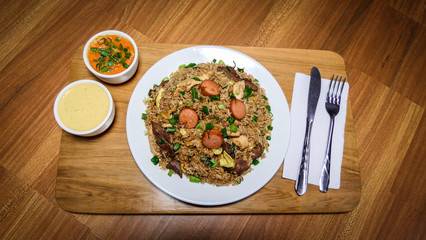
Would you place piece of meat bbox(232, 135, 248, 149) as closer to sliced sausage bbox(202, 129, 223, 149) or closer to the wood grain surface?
sliced sausage bbox(202, 129, 223, 149)

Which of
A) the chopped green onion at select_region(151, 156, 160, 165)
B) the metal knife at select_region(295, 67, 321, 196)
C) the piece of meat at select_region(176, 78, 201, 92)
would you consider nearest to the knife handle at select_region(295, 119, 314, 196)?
the metal knife at select_region(295, 67, 321, 196)

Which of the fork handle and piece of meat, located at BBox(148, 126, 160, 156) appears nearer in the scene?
piece of meat, located at BBox(148, 126, 160, 156)

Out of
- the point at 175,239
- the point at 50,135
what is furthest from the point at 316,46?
the point at 50,135

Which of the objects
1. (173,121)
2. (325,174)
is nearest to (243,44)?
(173,121)

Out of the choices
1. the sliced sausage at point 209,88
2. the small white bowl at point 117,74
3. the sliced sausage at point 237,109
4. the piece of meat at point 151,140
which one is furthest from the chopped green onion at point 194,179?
the small white bowl at point 117,74

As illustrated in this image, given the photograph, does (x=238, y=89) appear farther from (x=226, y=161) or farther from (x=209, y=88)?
(x=226, y=161)
